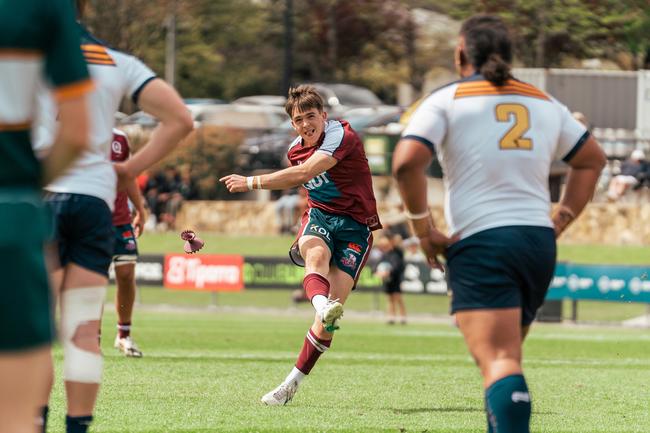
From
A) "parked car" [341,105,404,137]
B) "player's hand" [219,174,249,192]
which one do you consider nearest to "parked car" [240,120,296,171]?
"parked car" [341,105,404,137]

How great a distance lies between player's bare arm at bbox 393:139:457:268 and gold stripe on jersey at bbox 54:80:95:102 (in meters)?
1.83

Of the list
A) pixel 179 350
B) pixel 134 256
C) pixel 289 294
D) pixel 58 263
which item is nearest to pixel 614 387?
pixel 134 256

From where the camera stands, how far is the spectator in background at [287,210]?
34.9m

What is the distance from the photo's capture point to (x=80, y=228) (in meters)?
6.18

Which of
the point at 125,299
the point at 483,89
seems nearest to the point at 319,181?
the point at 125,299

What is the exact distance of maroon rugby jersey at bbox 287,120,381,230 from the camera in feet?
32.9

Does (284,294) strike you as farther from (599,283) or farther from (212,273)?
(599,283)

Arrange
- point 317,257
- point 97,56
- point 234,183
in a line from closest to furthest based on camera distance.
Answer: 1. point 97,56
2. point 234,183
3. point 317,257

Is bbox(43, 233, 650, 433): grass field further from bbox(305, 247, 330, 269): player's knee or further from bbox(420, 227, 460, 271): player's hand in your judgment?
bbox(420, 227, 460, 271): player's hand

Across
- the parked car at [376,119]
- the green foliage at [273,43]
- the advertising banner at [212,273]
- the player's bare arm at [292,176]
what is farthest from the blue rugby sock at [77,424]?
the green foliage at [273,43]

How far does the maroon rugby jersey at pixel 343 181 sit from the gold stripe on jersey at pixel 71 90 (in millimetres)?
5855

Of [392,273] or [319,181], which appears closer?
[319,181]

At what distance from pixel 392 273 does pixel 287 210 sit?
1034 centimetres

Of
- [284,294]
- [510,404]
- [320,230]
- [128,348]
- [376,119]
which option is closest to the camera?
[510,404]
